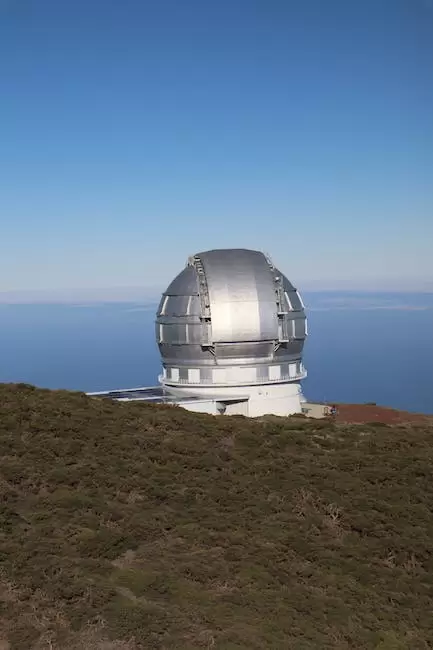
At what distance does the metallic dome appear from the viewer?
110ft

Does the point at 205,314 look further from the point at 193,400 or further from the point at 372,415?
the point at 372,415

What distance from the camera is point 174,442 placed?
19.7 m

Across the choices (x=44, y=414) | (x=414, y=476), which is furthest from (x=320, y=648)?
(x=44, y=414)

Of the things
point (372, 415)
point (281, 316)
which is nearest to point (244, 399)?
point (281, 316)

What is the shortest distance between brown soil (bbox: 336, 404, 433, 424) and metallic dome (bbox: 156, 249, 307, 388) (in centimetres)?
494

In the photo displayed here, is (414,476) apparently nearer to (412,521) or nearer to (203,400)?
(412,521)

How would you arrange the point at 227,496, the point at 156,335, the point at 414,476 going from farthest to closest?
the point at 156,335 → the point at 414,476 → the point at 227,496

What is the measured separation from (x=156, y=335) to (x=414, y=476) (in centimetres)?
2141

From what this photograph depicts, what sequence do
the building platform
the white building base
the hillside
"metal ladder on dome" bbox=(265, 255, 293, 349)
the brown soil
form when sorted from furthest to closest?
the brown soil
"metal ladder on dome" bbox=(265, 255, 293, 349)
the white building base
the building platform
the hillside

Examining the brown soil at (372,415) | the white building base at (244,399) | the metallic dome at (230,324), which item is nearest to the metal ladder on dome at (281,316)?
the metallic dome at (230,324)

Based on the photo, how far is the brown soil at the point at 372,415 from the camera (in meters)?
36.6

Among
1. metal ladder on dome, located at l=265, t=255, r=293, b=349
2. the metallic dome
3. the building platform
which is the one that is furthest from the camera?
metal ladder on dome, located at l=265, t=255, r=293, b=349

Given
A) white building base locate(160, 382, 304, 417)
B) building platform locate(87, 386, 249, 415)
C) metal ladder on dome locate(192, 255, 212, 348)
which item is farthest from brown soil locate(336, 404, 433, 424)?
metal ladder on dome locate(192, 255, 212, 348)

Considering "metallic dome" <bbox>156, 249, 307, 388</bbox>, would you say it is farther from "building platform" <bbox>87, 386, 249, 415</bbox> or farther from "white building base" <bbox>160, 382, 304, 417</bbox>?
"building platform" <bbox>87, 386, 249, 415</bbox>
